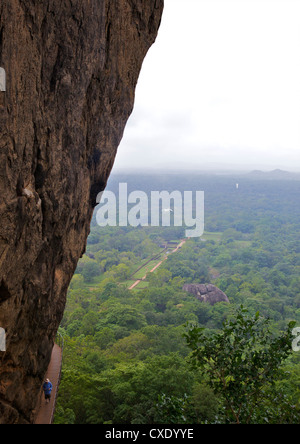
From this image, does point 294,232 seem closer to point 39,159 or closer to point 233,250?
point 233,250

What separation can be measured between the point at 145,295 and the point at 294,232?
8502 centimetres

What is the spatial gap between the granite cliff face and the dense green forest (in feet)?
10.5

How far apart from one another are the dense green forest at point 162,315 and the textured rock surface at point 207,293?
1.39 m

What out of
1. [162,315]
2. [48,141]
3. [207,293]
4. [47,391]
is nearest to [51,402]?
[47,391]

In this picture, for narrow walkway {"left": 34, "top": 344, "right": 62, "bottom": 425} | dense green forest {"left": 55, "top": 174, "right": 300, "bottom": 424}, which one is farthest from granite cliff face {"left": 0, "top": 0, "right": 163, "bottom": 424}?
dense green forest {"left": 55, "top": 174, "right": 300, "bottom": 424}

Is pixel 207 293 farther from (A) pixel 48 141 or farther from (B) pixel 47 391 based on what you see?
(A) pixel 48 141

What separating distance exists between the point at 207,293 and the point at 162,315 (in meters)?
10.6

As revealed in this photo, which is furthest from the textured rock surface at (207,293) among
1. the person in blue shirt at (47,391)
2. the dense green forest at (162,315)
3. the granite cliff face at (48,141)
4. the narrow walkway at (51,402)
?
the granite cliff face at (48,141)

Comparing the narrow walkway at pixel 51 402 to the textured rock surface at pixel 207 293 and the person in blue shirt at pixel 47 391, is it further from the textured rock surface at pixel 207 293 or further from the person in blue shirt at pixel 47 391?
the textured rock surface at pixel 207 293

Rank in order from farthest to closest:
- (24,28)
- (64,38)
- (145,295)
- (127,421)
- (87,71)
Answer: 1. (145,295)
2. (127,421)
3. (87,71)
4. (64,38)
5. (24,28)

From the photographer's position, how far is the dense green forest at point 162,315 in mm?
13750

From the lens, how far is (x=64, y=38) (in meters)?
6.69

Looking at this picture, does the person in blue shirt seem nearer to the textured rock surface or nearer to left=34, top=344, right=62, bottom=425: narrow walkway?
left=34, top=344, right=62, bottom=425: narrow walkway
